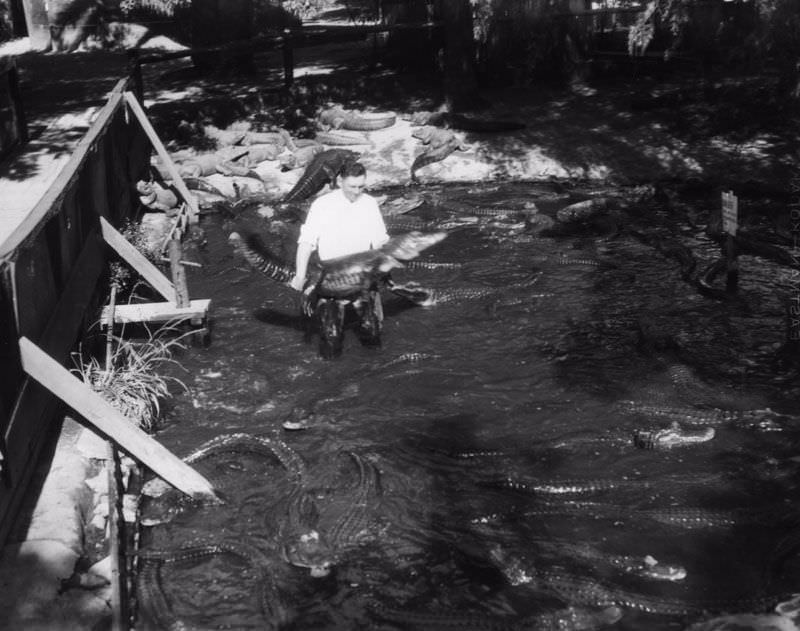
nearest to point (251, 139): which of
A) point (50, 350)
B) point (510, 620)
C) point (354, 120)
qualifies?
point (354, 120)

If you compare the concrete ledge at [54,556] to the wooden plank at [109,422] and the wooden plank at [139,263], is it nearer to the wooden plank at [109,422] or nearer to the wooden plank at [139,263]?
the wooden plank at [109,422]

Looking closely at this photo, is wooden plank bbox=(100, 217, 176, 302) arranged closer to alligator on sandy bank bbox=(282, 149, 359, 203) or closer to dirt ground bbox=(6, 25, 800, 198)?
alligator on sandy bank bbox=(282, 149, 359, 203)

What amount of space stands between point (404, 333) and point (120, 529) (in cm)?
418

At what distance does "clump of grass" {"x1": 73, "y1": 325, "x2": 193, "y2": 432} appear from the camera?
26.3ft

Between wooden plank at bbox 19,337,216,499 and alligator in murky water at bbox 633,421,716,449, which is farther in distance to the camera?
alligator in murky water at bbox 633,421,716,449

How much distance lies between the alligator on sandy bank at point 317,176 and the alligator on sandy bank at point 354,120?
2743 millimetres

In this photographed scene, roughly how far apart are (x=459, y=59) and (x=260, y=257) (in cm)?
800

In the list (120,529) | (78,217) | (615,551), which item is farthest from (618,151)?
(120,529)

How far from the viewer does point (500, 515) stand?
6.84 m

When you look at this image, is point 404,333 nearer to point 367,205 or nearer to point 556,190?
point 367,205

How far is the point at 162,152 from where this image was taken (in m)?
13.8

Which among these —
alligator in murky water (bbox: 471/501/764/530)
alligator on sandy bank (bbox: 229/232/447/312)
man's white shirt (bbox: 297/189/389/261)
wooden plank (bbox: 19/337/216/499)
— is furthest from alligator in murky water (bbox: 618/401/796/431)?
wooden plank (bbox: 19/337/216/499)

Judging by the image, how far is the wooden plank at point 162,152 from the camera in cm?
1340

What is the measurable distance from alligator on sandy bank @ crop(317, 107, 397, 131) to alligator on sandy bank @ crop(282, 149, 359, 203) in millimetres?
2743
